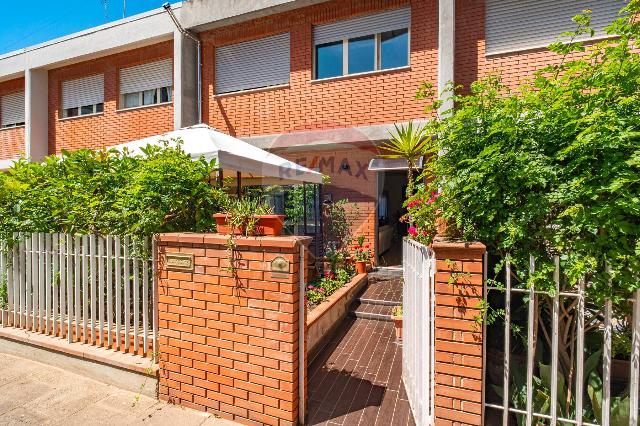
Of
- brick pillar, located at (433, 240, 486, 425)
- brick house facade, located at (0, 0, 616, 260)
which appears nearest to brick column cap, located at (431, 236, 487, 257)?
brick pillar, located at (433, 240, 486, 425)

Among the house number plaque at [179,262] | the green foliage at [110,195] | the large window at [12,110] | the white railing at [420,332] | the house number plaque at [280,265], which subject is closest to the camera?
the white railing at [420,332]

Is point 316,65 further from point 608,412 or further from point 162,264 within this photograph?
point 608,412

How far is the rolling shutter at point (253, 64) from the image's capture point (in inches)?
363

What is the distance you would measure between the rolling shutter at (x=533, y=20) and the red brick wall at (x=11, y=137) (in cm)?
1671

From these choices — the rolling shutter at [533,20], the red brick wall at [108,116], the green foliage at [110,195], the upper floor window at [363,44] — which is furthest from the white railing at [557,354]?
the red brick wall at [108,116]

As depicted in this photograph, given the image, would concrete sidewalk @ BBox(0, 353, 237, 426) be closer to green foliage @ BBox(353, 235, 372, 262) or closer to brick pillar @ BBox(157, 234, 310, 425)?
brick pillar @ BBox(157, 234, 310, 425)

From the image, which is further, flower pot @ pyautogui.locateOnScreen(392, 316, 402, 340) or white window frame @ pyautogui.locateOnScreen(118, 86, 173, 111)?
white window frame @ pyautogui.locateOnScreen(118, 86, 173, 111)

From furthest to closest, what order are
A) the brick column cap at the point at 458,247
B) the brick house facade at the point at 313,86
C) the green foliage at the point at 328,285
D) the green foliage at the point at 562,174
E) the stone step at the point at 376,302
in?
the brick house facade at the point at 313,86 < the stone step at the point at 376,302 < the green foliage at the point at 328,285 < the brick column cap at the point at 458,247 < the green foliage at the point at 562,174

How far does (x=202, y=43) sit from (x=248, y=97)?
2435mm

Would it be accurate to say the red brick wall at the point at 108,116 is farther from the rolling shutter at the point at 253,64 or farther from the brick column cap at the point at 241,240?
the brick column cap at the point at 241,240

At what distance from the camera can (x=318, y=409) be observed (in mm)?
3330

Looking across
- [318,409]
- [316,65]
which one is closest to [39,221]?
[318,409]

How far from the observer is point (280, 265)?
9.61 feet

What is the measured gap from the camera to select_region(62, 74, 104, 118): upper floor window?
11727 mm
